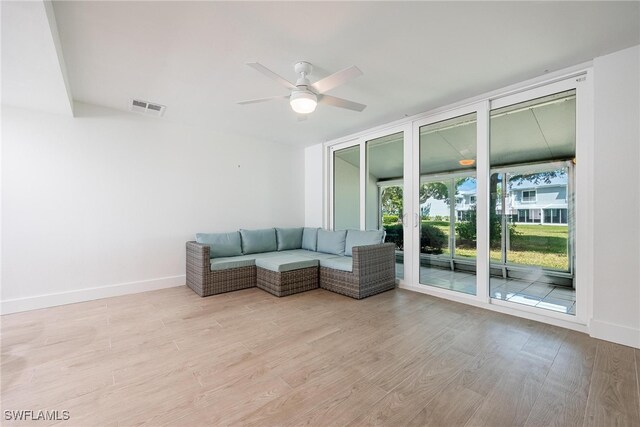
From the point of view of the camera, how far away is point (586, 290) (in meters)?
2.62

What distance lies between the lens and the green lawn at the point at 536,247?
3.31 m

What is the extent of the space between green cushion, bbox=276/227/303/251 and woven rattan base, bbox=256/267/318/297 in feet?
3.15

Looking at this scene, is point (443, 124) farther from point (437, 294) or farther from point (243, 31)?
point (243, 31)

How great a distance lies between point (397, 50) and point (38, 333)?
4.24m

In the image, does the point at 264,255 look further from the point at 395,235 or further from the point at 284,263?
the point at 395,235

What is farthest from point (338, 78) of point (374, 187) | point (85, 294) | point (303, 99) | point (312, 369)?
point (85, 294)

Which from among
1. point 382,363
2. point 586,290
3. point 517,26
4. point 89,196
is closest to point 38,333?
point 89,196

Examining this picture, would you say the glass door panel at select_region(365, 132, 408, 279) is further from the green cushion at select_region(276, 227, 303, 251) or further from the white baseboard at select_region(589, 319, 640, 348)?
the white baseboard at select_region(589, 319, 640, 348)

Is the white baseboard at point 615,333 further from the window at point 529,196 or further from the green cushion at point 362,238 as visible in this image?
the green cushion at point 362,238

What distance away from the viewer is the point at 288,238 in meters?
5.12

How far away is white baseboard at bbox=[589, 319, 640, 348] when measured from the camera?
2299 millimetres

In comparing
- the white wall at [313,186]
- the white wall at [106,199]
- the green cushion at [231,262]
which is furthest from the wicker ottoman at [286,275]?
the white wall at [313,186]

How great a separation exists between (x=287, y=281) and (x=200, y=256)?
4.13 ft

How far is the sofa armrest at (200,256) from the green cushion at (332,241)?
6.22 feet
